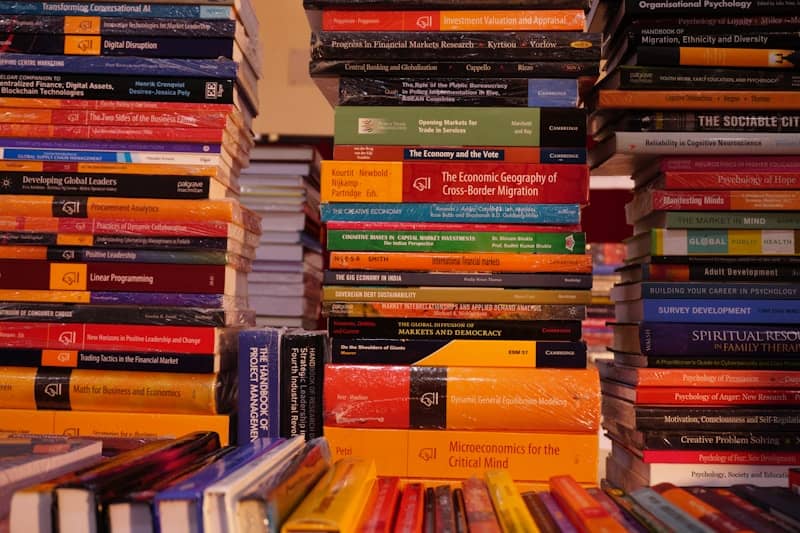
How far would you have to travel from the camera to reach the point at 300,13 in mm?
2408

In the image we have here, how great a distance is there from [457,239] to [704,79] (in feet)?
1.57

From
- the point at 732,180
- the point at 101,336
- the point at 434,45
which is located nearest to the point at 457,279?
the point at 434,45

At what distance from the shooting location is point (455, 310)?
1121 mm

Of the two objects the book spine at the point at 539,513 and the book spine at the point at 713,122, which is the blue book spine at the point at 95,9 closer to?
the book spine at the point at 713,122

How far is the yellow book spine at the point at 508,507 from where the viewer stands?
708 mm

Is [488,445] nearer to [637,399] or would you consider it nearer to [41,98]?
[637,399]

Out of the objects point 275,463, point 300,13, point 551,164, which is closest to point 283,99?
point 300,13

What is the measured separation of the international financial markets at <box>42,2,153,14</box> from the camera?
1.21 m

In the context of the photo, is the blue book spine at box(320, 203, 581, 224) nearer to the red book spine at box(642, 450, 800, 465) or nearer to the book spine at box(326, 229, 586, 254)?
the book spine at box(326, 229, 586, 254)

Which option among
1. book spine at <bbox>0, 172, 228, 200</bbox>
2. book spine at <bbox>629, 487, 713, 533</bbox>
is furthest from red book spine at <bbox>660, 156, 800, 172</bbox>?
book spine at <bbox>0, 172, 228, 200</bbox>

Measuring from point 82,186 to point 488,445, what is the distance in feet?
2.58

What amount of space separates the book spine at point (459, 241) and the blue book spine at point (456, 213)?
2 cm

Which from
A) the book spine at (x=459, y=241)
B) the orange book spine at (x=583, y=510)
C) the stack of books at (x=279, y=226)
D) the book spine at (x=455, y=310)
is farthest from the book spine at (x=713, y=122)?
the stack of books at (x=279, y=226)

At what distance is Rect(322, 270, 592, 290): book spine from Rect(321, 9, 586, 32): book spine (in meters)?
0.40
